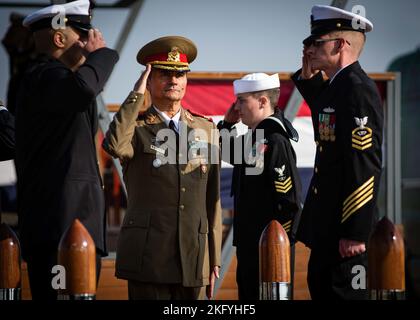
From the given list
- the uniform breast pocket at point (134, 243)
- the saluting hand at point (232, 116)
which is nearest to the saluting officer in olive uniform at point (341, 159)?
the uniform breast pocket at point (134, 243)

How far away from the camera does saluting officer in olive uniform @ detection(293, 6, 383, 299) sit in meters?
4.21

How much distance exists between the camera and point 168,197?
470 cm

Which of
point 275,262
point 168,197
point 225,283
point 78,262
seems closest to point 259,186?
point 168,197

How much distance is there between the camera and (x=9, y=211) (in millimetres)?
9102

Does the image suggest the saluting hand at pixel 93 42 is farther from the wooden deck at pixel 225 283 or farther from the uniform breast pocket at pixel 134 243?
the wooden deck at pixel 225 283

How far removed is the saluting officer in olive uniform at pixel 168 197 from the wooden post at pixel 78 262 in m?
1.62

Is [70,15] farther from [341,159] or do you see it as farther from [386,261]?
[386,261]

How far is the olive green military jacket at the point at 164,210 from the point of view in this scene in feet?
15.3

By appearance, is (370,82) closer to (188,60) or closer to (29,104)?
(188,60)

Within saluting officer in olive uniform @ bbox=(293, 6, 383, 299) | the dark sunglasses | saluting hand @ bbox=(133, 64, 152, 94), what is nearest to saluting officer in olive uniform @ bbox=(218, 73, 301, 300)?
saluting officer in olive uniform @ bbox=(293, 6, 383, 299)

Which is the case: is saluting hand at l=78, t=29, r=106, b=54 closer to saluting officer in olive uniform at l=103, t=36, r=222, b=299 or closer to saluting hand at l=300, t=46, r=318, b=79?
saluting officer in olive uniform at l=103, t=36, r=222, b=299

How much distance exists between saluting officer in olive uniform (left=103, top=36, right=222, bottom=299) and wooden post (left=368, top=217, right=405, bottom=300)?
5.61 feet

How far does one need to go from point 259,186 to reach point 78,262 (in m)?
2.55
